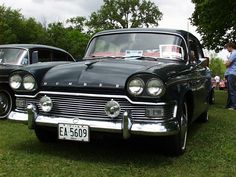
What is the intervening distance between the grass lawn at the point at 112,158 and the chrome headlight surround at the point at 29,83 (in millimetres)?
832

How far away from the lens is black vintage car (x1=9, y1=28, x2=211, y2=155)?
471cm

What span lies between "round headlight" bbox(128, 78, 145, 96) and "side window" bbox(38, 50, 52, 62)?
489 cm

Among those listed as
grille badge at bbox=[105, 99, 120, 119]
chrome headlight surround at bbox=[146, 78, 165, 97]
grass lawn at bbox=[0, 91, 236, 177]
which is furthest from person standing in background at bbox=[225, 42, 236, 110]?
grille badge at bbox=[105, 99, 120, 119]

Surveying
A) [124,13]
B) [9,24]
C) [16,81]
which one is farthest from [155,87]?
[124,13]

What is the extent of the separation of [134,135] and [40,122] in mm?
1137

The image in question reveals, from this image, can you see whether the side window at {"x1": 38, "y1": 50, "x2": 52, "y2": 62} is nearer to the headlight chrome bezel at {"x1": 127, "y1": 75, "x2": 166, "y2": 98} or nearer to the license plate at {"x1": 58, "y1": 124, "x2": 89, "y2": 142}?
the license plate at {"x1": 58, "y1": 124, "x2": 89, "y2": 142}

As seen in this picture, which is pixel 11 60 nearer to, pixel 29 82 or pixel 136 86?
Result: pixel 29 82

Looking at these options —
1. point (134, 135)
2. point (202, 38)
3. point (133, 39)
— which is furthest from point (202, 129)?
point (202, 38)

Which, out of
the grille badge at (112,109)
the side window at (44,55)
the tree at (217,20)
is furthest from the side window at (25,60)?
the tree at (217,20)

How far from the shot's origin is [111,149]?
18.7 feet

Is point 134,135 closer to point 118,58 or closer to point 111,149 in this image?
point 111,149

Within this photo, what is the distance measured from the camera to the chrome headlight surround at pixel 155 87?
4680 mm

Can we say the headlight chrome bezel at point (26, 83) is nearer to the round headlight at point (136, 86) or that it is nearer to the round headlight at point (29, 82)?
the round headlight at point (29, 82)

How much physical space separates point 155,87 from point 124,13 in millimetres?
71384
